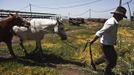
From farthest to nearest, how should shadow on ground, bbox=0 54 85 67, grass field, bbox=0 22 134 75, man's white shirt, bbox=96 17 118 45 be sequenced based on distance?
shadow on ground, bbox=0 54 85 67, grass field, bbox=0 22 134 75, man's white shirt, bbox=96 17 118 45

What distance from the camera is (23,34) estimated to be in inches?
521

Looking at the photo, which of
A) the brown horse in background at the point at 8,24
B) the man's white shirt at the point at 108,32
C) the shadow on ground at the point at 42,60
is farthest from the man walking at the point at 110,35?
the brown horse in background at the point at 8,24

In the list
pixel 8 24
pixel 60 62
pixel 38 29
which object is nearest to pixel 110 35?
pixel 60 62

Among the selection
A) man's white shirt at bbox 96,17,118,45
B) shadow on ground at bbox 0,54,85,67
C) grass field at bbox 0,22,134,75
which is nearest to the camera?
man's white shirt at bbox 96,17,118,45

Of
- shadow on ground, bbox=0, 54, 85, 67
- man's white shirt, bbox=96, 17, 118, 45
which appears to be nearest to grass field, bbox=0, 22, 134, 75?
shadow on ground, bbox=0, 54, 85, 67

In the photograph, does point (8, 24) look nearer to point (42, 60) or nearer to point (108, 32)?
point (42, 60)

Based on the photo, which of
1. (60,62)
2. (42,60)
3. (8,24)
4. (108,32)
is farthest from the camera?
(42,60)

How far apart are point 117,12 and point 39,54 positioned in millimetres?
5275

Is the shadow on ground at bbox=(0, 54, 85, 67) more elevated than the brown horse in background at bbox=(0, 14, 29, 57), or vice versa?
the brown horse in background at bbox=(0, 14, 29, 57)

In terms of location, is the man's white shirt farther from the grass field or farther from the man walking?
the grass field

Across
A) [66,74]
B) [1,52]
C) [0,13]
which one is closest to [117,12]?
[66,74]

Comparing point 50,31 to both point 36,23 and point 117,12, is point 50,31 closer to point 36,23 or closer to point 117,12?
point 36,23

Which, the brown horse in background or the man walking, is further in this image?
the brown horse in background

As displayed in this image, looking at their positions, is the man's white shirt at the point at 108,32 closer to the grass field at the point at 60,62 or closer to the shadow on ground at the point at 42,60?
the grass field at the point at 60,62
